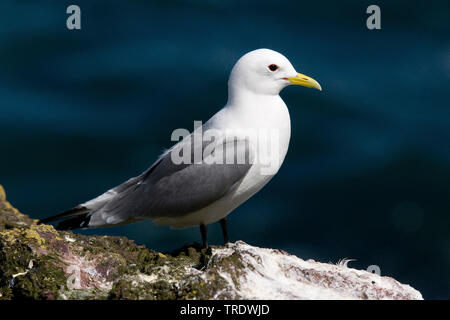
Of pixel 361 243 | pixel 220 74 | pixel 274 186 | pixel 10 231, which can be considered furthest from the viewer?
pixel 220 74

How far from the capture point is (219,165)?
21.3 ft

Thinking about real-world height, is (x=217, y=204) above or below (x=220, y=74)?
below

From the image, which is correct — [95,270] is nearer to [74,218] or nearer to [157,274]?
[157,274]

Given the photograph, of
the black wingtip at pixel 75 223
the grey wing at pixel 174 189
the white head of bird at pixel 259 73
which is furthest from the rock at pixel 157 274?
the white head of bird at pixel 259 73

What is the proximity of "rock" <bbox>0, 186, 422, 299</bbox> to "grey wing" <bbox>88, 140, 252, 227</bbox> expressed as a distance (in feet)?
3.13

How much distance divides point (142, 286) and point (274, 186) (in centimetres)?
682

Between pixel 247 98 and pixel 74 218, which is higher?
pixel 247 98

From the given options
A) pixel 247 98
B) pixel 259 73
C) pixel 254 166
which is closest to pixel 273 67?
pixel 259 73

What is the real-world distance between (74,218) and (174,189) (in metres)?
0.96

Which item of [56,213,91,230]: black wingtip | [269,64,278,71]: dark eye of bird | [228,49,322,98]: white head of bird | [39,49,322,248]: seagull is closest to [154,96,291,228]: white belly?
[39,49,322,248]: seagull

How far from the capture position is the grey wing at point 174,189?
6.46 meters

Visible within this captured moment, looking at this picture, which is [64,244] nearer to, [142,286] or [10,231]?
[10,231]

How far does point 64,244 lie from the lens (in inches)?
213
